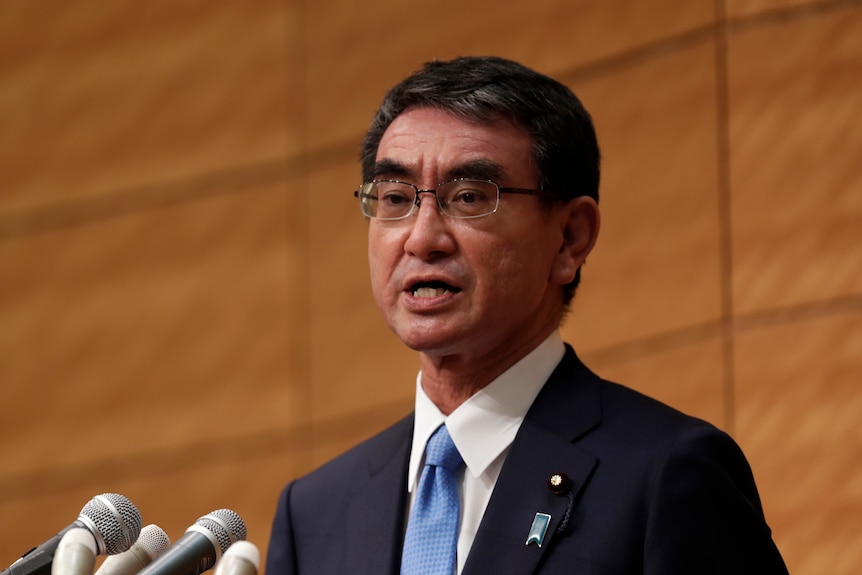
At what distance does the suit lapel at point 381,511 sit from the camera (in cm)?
232

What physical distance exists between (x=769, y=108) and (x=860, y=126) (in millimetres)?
254

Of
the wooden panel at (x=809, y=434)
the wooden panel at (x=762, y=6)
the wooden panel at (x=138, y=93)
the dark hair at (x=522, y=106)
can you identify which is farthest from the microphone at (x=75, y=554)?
the wooden panel at (x=138, y=93)

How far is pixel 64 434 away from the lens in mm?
5020

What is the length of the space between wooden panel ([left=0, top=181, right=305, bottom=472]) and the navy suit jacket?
2.30 meters

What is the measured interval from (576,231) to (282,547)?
796mm

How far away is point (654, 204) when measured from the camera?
395 centimetres

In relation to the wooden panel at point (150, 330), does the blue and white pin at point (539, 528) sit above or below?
above

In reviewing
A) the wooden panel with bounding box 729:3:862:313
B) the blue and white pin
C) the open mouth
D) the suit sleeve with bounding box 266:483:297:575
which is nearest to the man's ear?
the open mouth

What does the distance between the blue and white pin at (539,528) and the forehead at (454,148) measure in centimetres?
59

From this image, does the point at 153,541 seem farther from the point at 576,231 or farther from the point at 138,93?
the point at 138,93

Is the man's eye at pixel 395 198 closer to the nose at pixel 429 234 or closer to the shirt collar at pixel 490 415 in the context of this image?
the nose at pixel 429 234

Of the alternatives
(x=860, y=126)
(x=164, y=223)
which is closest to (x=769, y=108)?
(x=860, y=126)

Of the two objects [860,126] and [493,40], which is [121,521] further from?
[493,40]

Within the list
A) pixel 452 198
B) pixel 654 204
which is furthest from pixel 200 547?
pixel 654 204
